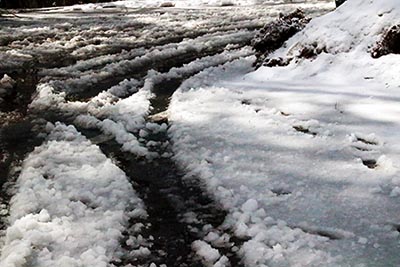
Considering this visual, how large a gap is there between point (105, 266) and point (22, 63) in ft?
24.6

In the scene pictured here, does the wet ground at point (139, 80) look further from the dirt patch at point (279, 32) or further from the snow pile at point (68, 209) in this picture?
the dirt patch at point (279, 32)

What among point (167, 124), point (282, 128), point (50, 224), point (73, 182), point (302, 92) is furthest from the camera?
point (302, 92)

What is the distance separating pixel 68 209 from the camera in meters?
3.83

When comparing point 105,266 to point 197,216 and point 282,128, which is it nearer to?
point 197,216

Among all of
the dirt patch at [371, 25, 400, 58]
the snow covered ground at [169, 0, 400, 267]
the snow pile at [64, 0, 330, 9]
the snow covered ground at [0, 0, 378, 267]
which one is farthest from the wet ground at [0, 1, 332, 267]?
the snow pile at [64, 0, 330, 9]

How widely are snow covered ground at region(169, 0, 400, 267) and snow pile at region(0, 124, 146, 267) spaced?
0.74 m

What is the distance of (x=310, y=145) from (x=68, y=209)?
2.47 meters

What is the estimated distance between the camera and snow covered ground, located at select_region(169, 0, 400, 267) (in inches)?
132

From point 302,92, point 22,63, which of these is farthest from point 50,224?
point 22,63

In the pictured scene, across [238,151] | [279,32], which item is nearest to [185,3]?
[279,32]

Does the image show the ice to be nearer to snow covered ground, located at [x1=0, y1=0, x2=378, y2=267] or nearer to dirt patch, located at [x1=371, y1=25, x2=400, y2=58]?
snow covered ground, located at [x1=0, y1=0, x2=378, y2=267]

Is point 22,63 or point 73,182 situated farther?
point 22,63

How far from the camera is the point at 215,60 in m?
9.12

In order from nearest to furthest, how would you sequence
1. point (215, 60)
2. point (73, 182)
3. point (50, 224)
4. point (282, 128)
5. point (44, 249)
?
1. point (44, 249)
2. point (50, 224)
3. point (73, 182)
4. point (282, 128)
5. point (215, 60)
